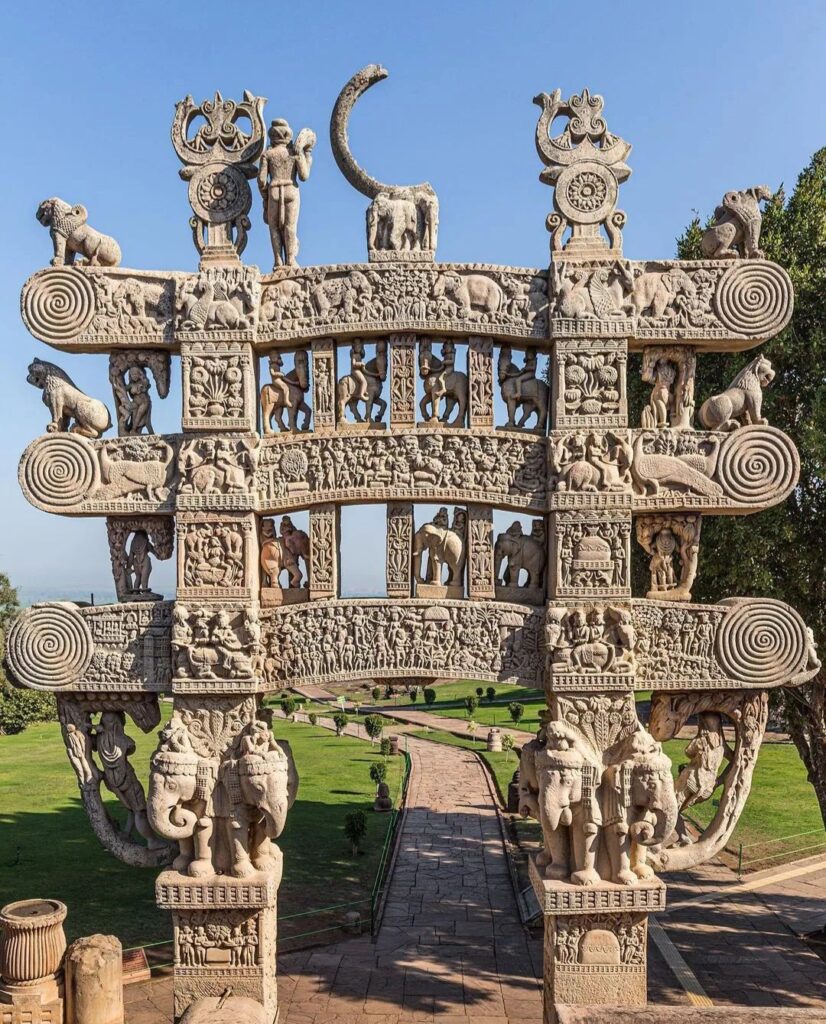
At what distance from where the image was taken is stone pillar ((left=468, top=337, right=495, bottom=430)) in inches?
316

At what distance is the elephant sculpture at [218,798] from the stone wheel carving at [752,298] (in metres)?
6.00

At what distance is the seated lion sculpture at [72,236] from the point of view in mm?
8164

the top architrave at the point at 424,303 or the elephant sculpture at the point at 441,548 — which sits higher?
the top architrave at the point at 424,303

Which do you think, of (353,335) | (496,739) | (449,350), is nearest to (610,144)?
(449,350)

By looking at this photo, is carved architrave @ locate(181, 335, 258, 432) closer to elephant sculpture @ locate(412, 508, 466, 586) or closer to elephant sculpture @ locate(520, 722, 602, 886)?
elephant sculpture @ locate(412, 508, 466, 586)

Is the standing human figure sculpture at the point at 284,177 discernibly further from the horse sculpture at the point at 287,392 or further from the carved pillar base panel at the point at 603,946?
the carved pillar base panel at the point at 603,946

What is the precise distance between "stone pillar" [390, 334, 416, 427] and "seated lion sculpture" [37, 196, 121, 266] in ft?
10.0

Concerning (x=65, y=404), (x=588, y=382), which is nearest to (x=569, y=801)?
(x=588, y=382)

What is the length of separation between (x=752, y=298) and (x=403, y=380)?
349 cm

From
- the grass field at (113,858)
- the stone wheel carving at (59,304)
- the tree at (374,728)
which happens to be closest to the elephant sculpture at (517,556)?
the stone wheel carving at (59,304)

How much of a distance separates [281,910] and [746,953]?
6.50m

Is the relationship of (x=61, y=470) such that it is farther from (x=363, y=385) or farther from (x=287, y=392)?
(x=363, y=385)

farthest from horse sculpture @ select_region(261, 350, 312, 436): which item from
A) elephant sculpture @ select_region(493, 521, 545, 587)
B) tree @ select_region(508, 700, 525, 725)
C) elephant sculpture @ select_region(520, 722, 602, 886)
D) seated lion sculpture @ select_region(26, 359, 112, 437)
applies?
tree @ select_region(508, 700, 525, 725)

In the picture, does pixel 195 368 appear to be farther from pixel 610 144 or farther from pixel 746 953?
pixel 746 953
